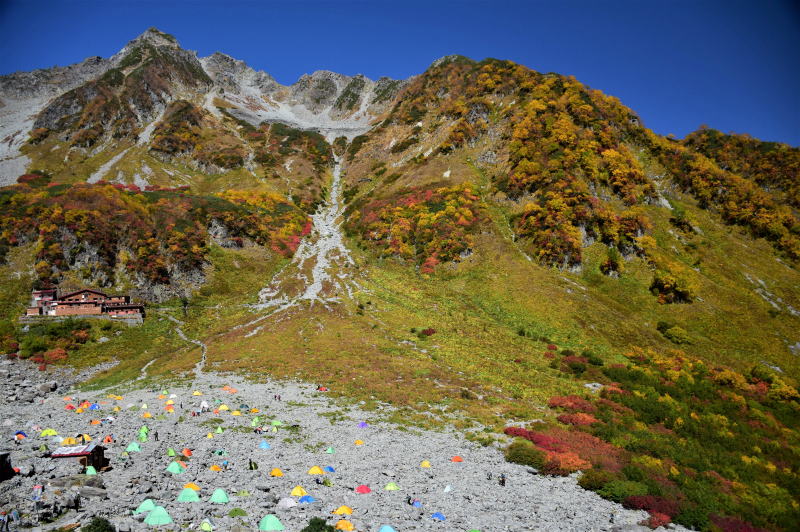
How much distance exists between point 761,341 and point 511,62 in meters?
125

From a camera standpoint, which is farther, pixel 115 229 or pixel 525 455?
pixel 115 229

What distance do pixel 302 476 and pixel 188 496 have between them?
6228 millimetres

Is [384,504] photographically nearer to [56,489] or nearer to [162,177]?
[56,489]

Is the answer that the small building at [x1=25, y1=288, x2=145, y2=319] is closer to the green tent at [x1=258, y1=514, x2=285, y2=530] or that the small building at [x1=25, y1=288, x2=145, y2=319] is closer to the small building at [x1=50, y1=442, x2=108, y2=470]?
the small building at [x1=50, y1=442, x2=108, y2=470]

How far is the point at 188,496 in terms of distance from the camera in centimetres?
1902

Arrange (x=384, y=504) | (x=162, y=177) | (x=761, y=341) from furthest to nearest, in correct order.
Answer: (x=162, y=177) < (x=761, y=341) < (x=384, y=504)

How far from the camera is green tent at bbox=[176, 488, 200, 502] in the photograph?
61.9 ft

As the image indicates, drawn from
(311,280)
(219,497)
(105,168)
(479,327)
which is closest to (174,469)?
(219,497)

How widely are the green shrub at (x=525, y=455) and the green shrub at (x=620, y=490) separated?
3.85 meters

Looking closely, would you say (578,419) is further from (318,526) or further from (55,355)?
(55,355)

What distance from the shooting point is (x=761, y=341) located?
184 feet

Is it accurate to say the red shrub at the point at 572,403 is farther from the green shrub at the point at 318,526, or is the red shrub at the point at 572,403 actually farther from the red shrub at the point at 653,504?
the green shrub at the point at 318,526

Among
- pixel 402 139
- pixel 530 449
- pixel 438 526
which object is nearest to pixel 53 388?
pixel 438 526

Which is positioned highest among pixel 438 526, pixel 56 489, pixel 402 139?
pixel 402 139
